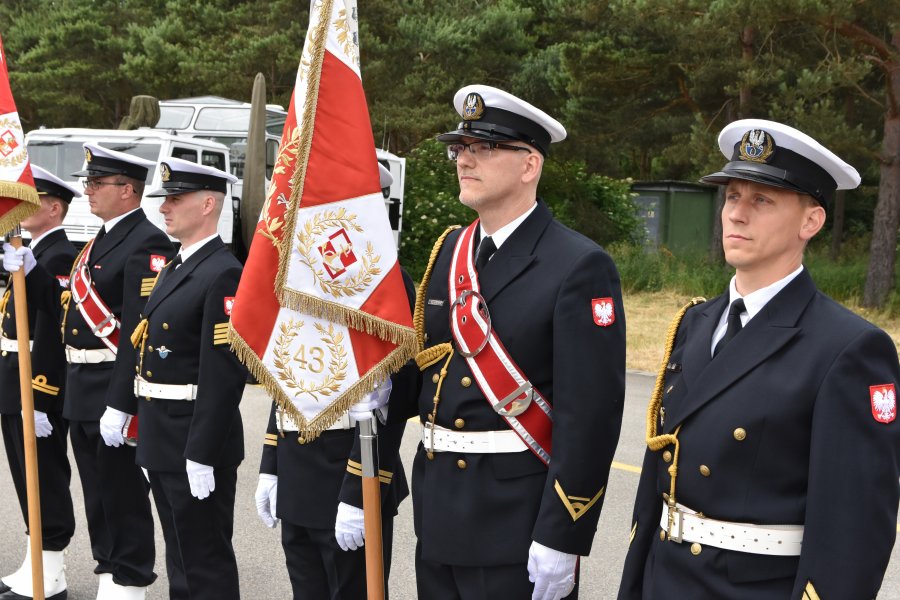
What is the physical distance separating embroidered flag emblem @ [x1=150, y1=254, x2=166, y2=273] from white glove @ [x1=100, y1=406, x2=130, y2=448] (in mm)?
650

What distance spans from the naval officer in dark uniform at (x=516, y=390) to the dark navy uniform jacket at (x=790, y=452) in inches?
12.6

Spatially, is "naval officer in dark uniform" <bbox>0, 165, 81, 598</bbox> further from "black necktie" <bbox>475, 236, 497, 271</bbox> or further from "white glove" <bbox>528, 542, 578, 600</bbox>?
"white glove" <bbox>528, 542, 578, 600</bbox>

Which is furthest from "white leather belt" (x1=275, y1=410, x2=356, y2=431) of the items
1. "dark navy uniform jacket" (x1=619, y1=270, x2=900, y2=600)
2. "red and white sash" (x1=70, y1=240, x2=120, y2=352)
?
"red and white sash" (x1=70, y1=240, x2=120, y2=352)

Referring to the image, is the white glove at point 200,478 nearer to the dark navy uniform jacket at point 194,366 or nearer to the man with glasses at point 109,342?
the dark navy uniform jacket at point 194,366

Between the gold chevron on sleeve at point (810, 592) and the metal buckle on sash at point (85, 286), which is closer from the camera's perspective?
the gold chevron on sleeve at point (810, 592)

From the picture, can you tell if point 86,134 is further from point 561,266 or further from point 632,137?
point 561,266

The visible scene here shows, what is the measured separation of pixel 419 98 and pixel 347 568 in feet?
60.8

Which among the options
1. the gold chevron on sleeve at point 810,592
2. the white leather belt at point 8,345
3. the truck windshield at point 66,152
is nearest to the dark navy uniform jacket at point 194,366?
the white leather belt at point 8,345

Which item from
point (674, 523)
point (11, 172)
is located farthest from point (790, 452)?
point (11, 172)

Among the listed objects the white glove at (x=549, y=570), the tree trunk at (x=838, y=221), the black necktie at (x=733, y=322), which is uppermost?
the black necktie at (x=733, y=322)

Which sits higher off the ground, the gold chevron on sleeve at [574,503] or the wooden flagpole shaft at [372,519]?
the gold chevron on sleeve at [574,503]

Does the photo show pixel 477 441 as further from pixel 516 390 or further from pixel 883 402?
pixel 883 402

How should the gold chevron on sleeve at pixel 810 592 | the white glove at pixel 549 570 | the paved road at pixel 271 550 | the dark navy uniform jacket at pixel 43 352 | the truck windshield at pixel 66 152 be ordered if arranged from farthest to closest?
the truck windshield at pixel 66 152, the dark navy uniform jacket at pixel 43 352, the paved road at pixel 271 550, the white glove at pixel 549 570, the gold chevron on sleeve at pixel 810 592

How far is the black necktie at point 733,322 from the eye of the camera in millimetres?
2354
